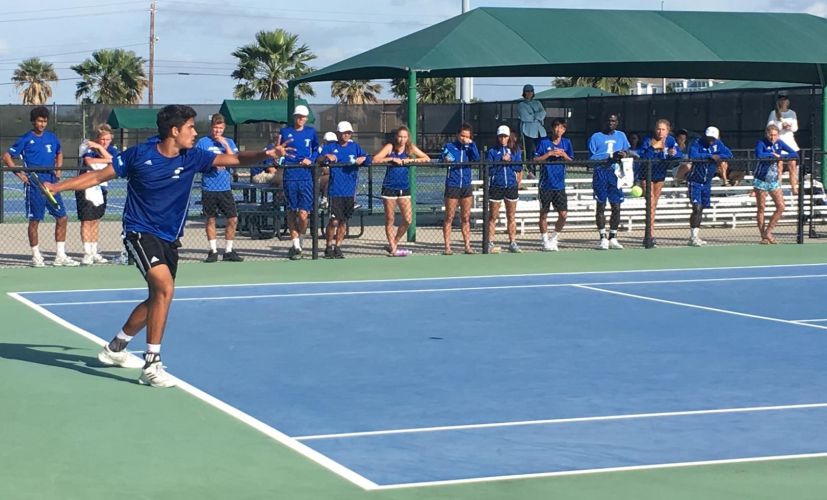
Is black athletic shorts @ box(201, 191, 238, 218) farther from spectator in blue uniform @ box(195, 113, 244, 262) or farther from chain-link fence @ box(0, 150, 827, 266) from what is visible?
chain-link fence @ box(0, 150, 827, 266)

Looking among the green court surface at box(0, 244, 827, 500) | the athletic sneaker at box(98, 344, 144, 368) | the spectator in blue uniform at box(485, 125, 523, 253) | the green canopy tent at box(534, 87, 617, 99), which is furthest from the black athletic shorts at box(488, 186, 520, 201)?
the green canopy tent at box(534, 87, 617, 99)

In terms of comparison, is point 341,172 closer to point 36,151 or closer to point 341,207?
point 341,207

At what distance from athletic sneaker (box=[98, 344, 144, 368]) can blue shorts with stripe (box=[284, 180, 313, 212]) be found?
825 cm

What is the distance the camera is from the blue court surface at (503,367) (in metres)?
7.70

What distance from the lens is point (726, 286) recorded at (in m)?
16.0

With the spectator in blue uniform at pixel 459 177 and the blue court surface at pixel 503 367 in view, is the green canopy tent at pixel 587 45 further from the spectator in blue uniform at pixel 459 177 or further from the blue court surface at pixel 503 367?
the blue court surface at pixel 503 367

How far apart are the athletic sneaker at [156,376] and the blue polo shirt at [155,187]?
0.86m

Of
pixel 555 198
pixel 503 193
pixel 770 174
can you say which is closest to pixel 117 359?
pixel 503 193

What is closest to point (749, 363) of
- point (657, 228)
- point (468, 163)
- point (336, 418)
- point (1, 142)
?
point (336, 418)

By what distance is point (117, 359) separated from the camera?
1027 cm

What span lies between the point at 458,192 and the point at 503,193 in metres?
0.69

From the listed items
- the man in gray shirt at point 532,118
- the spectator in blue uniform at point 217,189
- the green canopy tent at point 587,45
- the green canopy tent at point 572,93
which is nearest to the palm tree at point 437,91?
the green canopy tent at point 572,93

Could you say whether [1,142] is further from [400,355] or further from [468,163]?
[400,355]

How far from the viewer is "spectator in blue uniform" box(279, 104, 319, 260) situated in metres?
18.5
